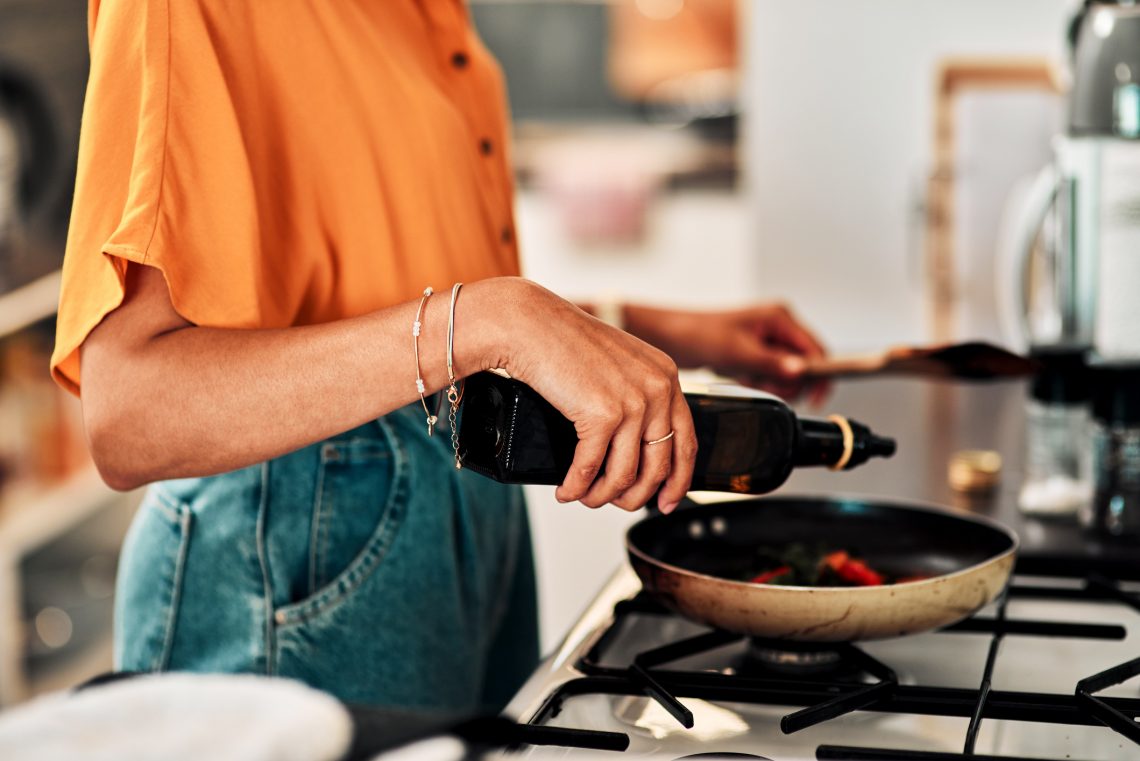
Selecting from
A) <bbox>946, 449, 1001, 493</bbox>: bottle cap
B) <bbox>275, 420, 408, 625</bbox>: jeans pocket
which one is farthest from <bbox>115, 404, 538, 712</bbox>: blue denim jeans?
<bbox>946, 449, 1001, 493</bbox>: bottle cap

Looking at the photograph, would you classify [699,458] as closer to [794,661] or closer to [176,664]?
[794,661]

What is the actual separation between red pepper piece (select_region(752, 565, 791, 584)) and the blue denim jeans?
272 mm

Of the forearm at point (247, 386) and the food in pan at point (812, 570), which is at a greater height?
the forearm at point (247, 386)

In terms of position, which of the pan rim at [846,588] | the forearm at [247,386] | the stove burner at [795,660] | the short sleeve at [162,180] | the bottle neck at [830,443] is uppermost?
the short sleeve at [162,180]

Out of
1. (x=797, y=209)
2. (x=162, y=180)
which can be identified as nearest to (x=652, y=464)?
(x=162, y=180)

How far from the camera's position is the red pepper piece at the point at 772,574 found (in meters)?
0.84

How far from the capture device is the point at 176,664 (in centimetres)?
97

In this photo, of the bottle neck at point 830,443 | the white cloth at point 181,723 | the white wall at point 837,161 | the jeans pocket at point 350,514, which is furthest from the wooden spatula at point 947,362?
the white wall at point 837,161

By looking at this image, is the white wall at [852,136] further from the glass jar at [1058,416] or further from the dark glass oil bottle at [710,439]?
the dark glass oil bottle at [710,439]

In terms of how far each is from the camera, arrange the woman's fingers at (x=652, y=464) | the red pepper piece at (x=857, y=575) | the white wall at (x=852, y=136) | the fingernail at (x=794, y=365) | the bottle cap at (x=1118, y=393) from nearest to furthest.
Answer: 1. the woman's fingers at (x=652, y=464)
2. the red pepper piece at (x=857, y=575)
3. the bottle cap at (x=1118, y=393)
4. the fingernail at (x=794, y=365)
5. the white wall at (x=852, y=136)

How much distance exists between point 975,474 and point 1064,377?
0.43ft

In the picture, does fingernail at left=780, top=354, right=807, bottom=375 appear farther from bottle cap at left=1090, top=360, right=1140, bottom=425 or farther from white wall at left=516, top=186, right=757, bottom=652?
white wall at left=516, top=186, right=757, bottom=652

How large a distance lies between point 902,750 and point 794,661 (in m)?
0.16

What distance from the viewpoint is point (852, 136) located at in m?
2.72
